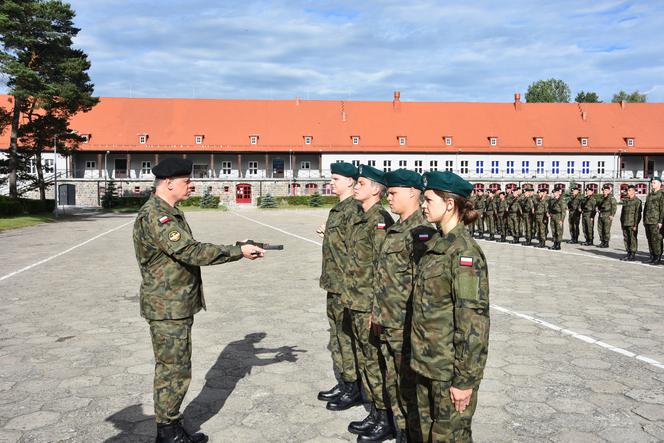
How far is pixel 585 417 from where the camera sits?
14.5 ft

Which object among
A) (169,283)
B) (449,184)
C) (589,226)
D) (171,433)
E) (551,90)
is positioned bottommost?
(171,433)

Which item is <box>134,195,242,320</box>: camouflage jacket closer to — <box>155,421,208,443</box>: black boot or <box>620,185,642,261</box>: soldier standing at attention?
<box>155,421,208,443</box>: black boot

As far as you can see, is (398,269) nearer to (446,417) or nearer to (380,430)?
(446,417)

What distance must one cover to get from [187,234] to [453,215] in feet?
6.03

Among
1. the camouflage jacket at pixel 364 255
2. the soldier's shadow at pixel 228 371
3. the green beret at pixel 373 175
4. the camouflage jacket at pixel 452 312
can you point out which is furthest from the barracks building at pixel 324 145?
the camouflage jacket at pixel 452 312

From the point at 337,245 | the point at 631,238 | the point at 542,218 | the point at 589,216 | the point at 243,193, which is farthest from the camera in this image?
the point at 243,193

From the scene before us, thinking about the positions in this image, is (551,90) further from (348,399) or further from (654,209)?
(348,399)

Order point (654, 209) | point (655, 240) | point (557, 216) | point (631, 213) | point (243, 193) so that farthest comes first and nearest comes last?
point (243, 193), point (557, 216), point (631, 213), point (654, 209), point (655, 240)

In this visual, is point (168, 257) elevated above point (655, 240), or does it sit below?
above

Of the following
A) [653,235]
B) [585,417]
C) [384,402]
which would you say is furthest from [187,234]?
[653,235]

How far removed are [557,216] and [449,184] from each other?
15586 millimetres

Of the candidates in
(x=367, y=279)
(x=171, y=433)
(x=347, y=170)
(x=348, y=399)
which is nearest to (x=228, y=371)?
(x=348, y=399)

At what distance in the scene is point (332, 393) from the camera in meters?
4.84

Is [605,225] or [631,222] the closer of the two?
[631,222]
